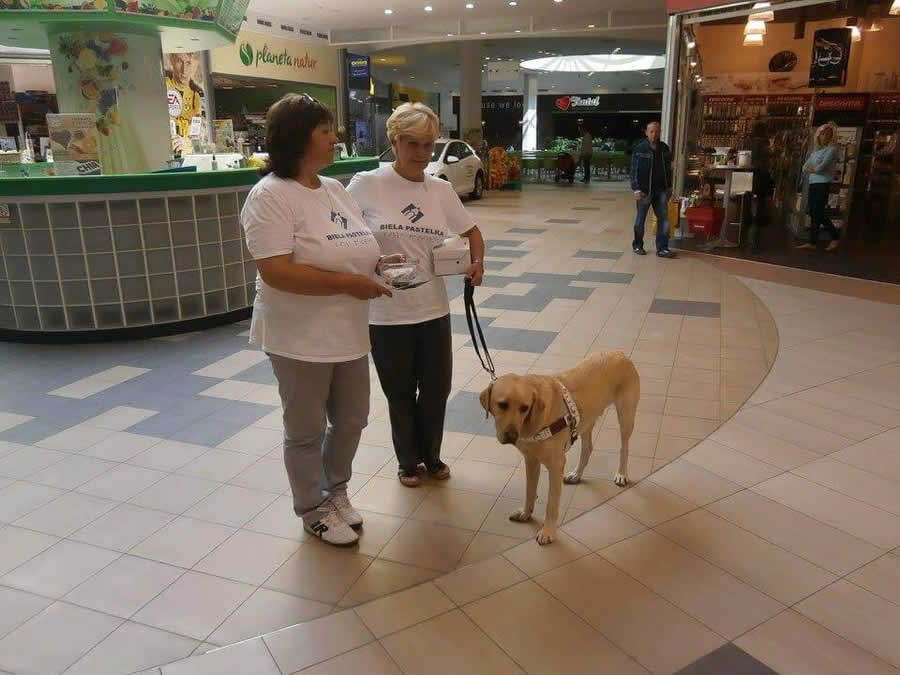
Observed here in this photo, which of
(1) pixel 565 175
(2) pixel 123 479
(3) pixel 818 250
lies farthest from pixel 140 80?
(1) pixel 565 175

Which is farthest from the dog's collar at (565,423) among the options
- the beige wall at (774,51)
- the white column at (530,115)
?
the white column at (530,115)

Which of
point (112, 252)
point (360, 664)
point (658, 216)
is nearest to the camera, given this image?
point (360, 664)

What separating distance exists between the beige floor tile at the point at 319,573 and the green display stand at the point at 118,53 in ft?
16.0

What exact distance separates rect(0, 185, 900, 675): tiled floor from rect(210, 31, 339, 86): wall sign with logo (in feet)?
37.1

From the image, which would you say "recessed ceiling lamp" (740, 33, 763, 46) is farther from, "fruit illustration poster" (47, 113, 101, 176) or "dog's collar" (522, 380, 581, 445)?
"dog's collar" (522, 380, 581, 445)

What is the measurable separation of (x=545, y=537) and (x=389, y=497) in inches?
28.4

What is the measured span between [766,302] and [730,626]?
4791 mm

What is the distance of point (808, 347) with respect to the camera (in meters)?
4.90

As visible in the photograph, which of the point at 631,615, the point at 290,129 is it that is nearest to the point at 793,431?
the point at 631,615

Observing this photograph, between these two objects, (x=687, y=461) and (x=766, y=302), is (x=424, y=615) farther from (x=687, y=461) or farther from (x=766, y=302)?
(x=766, y=302)

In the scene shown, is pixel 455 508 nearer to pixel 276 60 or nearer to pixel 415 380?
pixel 415 380

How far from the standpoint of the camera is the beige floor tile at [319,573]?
2254 mm

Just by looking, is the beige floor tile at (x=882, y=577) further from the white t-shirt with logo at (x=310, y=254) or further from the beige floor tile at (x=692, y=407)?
the white t-shirt with logo at (x=310, y=254)

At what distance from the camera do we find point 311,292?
6.93ft
